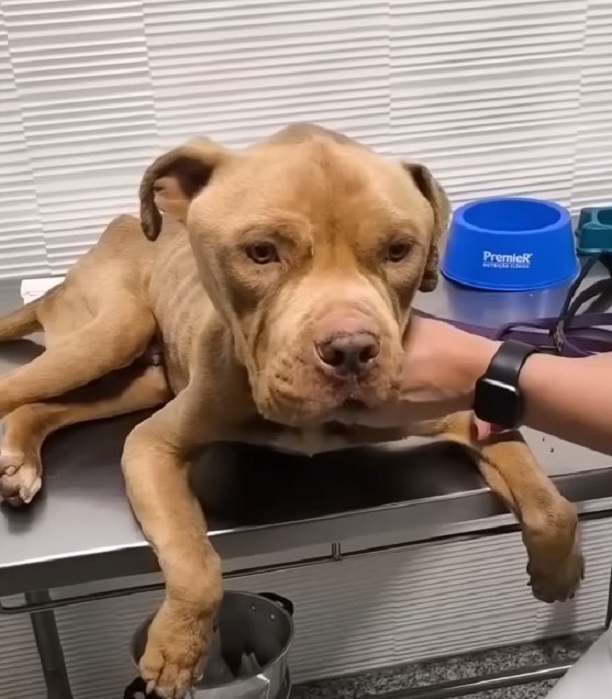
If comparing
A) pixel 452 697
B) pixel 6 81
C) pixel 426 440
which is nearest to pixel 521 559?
pixel 452 697

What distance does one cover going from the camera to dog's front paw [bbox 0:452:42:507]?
1.10 m

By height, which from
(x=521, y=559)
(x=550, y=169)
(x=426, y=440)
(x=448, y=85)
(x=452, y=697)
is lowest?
(x=452, y=697)

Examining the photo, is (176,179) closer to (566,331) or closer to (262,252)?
(262,252)

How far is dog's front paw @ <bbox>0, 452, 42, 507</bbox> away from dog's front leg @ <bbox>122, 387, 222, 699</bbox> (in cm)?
10

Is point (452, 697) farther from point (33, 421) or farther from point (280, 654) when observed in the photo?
point (33, 421)

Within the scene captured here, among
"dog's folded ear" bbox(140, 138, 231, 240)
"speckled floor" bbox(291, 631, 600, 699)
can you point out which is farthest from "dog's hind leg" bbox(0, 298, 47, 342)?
"speckled floor" bbox(291, 631, 600, 699)

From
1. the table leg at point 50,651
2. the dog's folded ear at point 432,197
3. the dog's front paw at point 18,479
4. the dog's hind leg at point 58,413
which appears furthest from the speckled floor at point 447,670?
the dog's folded ear at point 432,197

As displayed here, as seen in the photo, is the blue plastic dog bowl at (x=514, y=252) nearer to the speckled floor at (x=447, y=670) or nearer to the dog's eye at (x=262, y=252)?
the dog's eye at (x=262, y=252)

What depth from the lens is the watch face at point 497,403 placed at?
102cm

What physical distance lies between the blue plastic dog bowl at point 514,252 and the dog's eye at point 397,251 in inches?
21.9

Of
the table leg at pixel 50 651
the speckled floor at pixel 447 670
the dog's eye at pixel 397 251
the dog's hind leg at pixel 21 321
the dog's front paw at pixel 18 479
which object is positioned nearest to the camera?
the dog's eye at pixel 397 251

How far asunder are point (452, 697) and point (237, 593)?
493mm

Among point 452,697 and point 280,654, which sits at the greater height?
point 280,654

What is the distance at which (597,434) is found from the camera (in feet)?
3.39
